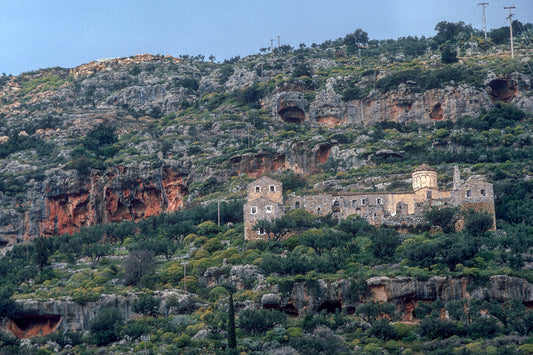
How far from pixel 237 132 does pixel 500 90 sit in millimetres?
40468

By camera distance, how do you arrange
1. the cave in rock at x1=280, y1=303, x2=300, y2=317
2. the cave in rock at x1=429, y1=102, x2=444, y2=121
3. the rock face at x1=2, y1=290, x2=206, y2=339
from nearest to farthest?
1. the cave in rock at x1=280, y1=303, x2=300, y2=317
2. the rock face at x1=2, y1=290, x2=206, y2=339
3. the cave in rock at x1=429, y1=102, x2=444, y2=121

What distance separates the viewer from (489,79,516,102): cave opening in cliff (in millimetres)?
117250

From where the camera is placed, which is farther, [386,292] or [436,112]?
[436,112]

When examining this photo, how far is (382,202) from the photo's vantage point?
84875 mm

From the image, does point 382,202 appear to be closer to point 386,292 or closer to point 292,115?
point 386,292

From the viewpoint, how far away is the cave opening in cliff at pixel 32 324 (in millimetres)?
73000

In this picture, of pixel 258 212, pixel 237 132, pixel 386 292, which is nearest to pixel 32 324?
pixel 258 212

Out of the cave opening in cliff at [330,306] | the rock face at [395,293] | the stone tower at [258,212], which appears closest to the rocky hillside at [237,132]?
the stone tower at [258,212]

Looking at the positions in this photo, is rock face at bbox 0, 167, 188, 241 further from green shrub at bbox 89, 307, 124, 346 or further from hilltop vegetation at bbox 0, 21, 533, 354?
green shrub at bbox 89, 307, 124, 346

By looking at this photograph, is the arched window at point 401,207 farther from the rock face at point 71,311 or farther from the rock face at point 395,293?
the rock face at point 71,311

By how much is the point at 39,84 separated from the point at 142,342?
11269 cm

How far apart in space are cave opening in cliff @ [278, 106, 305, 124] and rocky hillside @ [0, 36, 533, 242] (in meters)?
0.16

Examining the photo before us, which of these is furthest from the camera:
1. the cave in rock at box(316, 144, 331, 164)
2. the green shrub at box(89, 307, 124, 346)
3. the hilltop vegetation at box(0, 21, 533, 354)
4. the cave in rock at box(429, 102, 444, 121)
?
the cave in rock at box(429, 102, 444, 121)

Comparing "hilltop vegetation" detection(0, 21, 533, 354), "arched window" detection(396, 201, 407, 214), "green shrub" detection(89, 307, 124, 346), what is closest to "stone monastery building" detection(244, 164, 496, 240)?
"arched window" detection(396, 201, 407, 214)
